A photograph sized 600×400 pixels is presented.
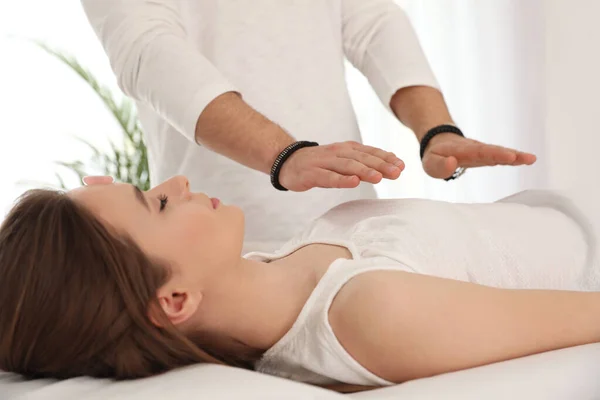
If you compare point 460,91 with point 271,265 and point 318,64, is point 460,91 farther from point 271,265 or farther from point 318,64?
point 271,265

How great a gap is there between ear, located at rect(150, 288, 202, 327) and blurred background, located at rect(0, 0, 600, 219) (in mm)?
1472

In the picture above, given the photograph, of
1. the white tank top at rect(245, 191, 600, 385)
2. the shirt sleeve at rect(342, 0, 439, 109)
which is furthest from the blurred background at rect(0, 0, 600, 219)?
the white tank top at rect(245, 191, 600, 385)

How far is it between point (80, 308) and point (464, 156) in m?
0.82

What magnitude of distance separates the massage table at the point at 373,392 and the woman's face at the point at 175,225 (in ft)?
0.63

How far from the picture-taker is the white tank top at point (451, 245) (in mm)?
1139

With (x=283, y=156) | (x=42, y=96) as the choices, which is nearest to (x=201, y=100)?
(x=283, y=156)

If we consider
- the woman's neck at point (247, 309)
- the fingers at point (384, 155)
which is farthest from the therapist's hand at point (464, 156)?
the woman's neck at point (247, 309)

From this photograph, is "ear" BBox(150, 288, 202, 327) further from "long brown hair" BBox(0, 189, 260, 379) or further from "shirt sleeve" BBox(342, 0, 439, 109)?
"shirt sleeve" BBox(342, 0, 439, 109)

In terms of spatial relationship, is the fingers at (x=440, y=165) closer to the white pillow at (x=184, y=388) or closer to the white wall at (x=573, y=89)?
the white pillow at (x=184, y=388)

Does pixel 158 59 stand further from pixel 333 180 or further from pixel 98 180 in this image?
pixel 333 180

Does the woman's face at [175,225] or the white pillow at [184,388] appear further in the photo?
the woman's face at [175,225]

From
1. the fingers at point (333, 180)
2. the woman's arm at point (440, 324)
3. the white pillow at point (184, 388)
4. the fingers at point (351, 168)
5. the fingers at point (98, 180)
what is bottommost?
the white pillow at point (184, 388)

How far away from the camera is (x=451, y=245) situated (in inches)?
54.6

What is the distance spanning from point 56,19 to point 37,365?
11.5 ft
